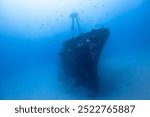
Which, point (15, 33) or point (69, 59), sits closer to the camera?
point (69, 59)

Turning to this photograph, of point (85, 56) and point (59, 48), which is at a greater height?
point (59, 48)

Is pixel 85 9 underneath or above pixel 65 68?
above

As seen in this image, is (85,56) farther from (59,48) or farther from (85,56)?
(59,48)

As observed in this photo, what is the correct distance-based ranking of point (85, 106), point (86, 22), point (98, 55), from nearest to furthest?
1. point (85, 106)
2. point (98, 55)
3. point (86, 22)

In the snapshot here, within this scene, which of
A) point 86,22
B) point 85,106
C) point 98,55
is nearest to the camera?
point 85,106

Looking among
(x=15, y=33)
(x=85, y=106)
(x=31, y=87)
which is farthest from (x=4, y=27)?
(x=85, y=106)

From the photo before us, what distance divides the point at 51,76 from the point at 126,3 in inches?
52.8

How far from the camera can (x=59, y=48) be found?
9.39ft

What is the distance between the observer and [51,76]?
2.88 meters

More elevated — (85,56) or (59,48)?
(59,48)

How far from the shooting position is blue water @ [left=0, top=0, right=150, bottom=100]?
9.09 feet

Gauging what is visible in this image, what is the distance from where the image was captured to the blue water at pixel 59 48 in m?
2.77

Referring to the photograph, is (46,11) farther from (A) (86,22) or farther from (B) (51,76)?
(B) (51,76)

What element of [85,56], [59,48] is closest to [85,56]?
[85,56]
